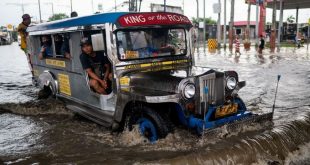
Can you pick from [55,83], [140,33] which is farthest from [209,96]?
[55,83]

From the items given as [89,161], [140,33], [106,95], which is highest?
[140,33]

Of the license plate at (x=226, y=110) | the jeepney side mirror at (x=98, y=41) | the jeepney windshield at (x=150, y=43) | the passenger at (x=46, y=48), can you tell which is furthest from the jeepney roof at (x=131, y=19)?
the license plate at (x=226, y=110)

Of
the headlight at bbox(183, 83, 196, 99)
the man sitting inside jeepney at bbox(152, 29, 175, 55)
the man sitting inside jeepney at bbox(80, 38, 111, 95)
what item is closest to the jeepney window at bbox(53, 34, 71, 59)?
the man sitting inside jeepney at bbox(80, 38, 111, 95)

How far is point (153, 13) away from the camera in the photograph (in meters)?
5.79

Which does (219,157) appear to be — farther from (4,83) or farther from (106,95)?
(4,83)

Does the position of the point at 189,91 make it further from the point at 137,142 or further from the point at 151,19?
the point at 151,19

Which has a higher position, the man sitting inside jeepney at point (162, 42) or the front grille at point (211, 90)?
the man sitting inside jeepney at point (162, 42)

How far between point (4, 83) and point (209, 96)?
36.8 ft

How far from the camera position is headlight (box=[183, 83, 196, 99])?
4.89 m

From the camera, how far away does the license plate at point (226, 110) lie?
5176mm

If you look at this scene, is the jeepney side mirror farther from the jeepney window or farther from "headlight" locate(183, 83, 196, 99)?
the jeepney window

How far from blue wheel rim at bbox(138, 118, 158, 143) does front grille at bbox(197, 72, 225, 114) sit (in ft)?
2.68

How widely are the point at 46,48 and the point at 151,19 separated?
3.54 m

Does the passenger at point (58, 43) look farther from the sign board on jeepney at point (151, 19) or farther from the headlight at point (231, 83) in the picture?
the headlight at point (231, 83)
